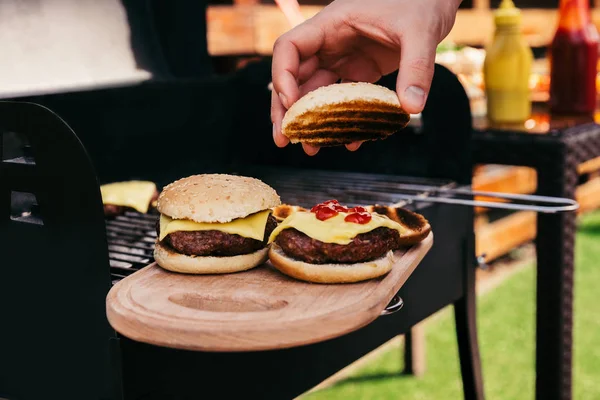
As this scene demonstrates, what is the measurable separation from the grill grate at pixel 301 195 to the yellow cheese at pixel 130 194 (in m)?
0.04

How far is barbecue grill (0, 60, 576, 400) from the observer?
168cm

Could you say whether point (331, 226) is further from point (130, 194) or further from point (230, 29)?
point (230, 29)

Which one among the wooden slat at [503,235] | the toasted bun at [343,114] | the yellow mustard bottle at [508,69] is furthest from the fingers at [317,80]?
the wooden slat at [503,235]

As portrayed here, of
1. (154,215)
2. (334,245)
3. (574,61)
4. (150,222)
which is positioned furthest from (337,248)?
(574,61)

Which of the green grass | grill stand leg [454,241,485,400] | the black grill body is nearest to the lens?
the black grill body

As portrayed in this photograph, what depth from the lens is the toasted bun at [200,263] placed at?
1798 millimetres

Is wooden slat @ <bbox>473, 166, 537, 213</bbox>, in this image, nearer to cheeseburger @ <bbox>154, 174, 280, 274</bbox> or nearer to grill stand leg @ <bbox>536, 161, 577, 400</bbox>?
grill stand leg @ <bbox>536, 161, 577, 400</bbox>

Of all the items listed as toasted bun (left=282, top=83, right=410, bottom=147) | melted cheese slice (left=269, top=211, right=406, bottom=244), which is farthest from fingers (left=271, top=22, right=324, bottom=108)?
melted cheese slice (left=269, top=211, right=406, bottom=244)

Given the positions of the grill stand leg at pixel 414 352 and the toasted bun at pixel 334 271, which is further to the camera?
the grill stand leg at pixel 414 352

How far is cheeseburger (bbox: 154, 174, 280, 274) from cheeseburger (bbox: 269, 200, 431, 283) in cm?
7

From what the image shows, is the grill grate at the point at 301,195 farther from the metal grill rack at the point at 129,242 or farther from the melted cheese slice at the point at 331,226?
the melted cheese slice at the point at 331,226

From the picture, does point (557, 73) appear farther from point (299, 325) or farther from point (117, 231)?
point (299, 325)

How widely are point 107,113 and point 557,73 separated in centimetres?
186

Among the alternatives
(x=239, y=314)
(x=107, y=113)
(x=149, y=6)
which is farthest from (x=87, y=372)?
(x=149, y=6)
